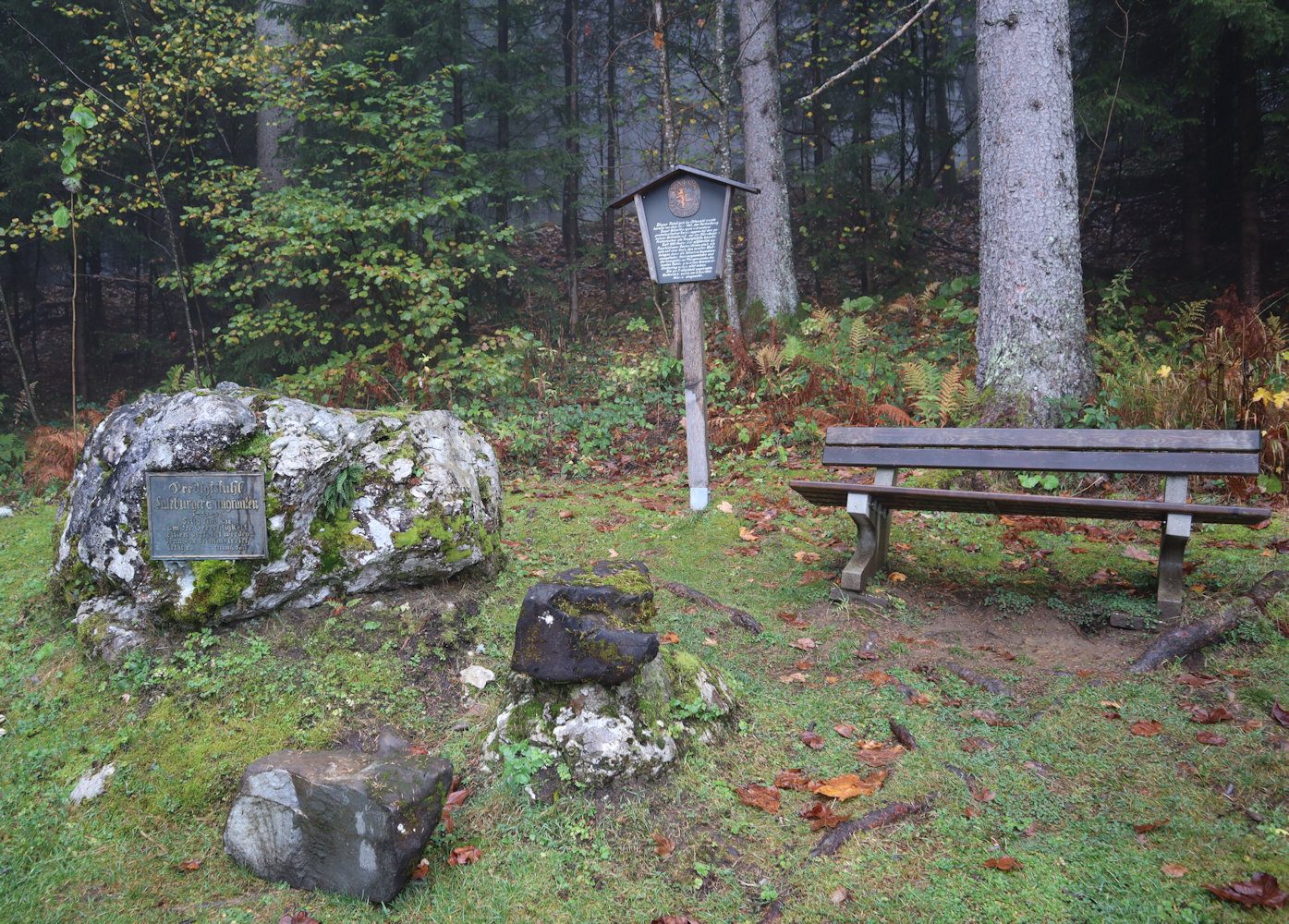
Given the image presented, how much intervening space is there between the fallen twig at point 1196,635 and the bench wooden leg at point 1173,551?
0.21 m

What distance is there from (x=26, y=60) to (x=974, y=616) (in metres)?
14.2

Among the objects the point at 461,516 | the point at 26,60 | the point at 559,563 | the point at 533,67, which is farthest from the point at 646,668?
the point at 26,60

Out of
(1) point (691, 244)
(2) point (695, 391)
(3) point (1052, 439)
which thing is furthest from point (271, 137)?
(3) point (1052, 439)

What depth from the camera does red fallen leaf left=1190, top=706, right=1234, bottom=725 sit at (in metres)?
3.24

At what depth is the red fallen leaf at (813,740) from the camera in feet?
11.1

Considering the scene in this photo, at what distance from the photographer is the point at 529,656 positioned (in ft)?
10.5

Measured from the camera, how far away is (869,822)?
286 centimetres

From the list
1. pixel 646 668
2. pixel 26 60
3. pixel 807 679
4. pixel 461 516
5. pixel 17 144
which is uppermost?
pixel 26 60

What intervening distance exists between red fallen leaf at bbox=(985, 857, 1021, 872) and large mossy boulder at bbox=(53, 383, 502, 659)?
3091 millimetres

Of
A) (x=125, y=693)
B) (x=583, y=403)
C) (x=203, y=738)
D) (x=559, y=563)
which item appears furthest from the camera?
(x=583, y=403)

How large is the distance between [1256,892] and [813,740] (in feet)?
5.07

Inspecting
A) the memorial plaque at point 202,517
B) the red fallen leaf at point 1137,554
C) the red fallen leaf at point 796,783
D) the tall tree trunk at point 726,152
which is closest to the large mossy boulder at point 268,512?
the memorial plaque at point 202,517

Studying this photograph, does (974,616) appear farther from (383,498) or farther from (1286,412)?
(383,498)

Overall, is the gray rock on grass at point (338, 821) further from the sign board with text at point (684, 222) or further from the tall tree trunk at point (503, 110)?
the tall tree trunk at point (503, 110)
